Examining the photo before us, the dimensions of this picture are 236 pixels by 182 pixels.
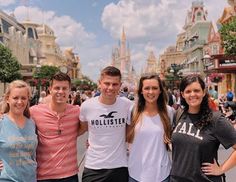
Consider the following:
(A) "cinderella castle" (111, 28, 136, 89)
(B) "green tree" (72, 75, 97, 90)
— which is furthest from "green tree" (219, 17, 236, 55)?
(A) "cinderella castle" (111, 28, 136, 89)

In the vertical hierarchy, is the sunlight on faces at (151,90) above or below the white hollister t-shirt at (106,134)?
above

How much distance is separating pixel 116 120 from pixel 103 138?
224mm

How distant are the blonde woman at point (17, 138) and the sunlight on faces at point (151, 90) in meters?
1.15

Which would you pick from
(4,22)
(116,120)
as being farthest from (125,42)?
(116,120)

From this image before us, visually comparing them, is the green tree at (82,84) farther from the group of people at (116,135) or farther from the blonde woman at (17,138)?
the blonde woman at (17,138)

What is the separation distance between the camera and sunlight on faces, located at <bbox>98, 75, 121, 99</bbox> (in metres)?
3.84

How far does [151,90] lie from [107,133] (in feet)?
2.03

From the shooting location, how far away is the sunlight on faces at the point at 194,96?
3441mm

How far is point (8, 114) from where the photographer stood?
11.5 feet

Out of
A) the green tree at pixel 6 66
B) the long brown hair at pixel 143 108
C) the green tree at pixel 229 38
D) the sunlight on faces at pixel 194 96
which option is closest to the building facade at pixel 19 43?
the green tree at pixel 6 66

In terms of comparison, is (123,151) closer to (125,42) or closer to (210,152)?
(210,152)

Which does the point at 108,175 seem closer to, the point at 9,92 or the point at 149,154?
the point at 149,154

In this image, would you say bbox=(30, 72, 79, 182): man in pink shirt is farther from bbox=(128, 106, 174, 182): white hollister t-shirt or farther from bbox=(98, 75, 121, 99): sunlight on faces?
bbox=(128, 106, 174, 182): white hollister t-shirt

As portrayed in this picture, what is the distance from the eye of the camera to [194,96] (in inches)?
136
